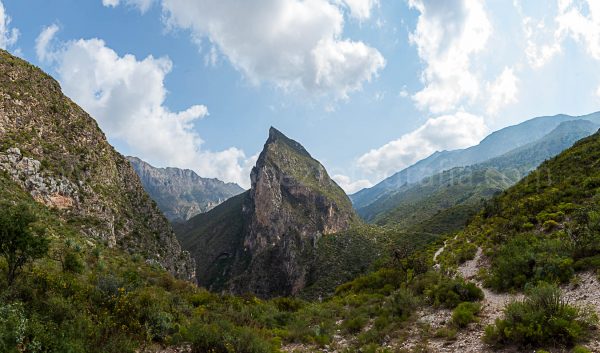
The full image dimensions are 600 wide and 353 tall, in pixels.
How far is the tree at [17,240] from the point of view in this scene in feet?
39.0

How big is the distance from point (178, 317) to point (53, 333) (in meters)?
6.17

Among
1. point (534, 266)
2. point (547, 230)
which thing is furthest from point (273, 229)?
point (534, 266)

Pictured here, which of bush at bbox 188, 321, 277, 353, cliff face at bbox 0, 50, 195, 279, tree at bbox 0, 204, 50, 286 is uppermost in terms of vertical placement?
cliff face at bbox 0, 50, 195, 279

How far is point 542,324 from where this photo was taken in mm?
9320

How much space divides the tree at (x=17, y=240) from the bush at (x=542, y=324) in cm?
1584

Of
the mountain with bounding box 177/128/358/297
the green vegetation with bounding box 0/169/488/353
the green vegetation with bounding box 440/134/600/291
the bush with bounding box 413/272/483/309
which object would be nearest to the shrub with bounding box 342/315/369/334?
the green vegetation with bounding box 0/169/488/353

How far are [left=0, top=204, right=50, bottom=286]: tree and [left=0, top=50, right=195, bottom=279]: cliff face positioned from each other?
2543 centimetres

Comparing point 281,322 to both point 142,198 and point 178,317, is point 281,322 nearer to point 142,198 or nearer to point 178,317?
point 178,317

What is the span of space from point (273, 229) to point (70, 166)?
385ft

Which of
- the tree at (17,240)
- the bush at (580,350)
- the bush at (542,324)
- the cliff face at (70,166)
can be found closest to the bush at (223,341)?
the tree at (17,240)

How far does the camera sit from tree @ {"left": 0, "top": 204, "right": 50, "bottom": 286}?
11883 millimetres

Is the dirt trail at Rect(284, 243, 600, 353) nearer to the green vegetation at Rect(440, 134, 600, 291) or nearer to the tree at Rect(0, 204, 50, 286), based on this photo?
the green vegetation at Rect(440, 134, 600, 291)

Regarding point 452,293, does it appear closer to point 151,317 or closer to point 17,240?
point 151,317

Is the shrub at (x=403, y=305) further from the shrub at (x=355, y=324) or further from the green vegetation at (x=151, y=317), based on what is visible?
the shrub at (x=355, y=324)
